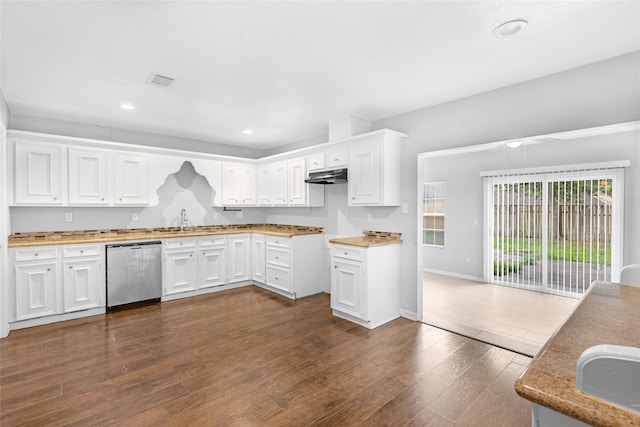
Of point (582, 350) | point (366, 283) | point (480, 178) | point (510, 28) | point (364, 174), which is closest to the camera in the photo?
point (582, 350)

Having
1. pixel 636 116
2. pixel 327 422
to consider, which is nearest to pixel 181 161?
pixel 327 422

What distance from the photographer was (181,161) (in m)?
5.00

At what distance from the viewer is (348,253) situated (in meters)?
3.74

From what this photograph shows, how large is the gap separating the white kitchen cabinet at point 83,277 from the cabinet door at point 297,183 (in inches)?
109

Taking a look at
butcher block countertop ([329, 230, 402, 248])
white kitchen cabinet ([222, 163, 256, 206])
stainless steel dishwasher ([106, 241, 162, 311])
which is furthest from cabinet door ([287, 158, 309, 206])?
stainless steel dishwasher ([106, 241, 162, 311])

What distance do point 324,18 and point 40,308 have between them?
170 inches

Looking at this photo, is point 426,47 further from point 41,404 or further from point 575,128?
point 41,404

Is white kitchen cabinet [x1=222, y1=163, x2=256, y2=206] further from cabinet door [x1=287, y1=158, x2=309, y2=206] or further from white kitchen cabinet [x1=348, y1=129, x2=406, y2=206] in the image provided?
white kitchen cabinet [x1=348, y1=129, x2=406, y2=206]

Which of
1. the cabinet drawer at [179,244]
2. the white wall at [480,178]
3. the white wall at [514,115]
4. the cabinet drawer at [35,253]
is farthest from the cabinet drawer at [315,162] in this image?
the cabinet drawer at [35,253]

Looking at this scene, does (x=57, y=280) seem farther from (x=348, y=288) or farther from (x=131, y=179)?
(x=348, y=288)

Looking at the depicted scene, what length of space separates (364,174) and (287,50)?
6.26 ft

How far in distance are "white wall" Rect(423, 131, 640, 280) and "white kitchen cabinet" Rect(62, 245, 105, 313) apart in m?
4.71

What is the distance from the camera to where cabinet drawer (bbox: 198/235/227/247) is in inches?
190

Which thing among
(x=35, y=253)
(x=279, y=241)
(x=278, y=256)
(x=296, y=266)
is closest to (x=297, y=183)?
(x=279, y=241)
